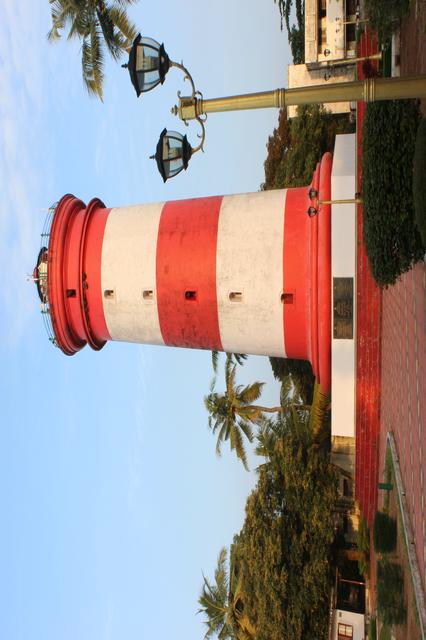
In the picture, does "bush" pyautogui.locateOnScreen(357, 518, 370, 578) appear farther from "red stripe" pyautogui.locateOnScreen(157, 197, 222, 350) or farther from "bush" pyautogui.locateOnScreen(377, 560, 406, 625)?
"red stripe" pyautogui.locateOnScreen(157, 197, 222, 350)

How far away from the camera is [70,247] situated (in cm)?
1399

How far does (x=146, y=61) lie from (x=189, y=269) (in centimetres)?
671

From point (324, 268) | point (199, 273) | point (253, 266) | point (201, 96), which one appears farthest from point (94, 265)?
point (201, 96)

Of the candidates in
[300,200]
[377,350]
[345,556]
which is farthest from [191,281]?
[345,556]

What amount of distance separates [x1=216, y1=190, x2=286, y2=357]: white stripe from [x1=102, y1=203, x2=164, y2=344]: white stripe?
1.76 m

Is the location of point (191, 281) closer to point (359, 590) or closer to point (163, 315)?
point (163, 315)

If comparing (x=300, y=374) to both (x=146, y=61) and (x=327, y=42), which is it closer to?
(x=327, y=42)

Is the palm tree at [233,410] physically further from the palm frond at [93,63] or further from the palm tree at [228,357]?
the palm frond at [93,63]

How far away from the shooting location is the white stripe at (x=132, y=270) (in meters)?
13.0

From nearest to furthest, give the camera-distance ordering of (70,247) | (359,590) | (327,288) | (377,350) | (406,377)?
(406,377), (327,288), (377,350), (70,247), (359,590)

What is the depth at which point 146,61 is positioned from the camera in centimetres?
607

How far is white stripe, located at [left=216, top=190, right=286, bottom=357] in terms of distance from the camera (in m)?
12.0

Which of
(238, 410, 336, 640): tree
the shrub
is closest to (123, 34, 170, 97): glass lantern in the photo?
the shrub

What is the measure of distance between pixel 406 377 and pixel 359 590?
48.6 ft
